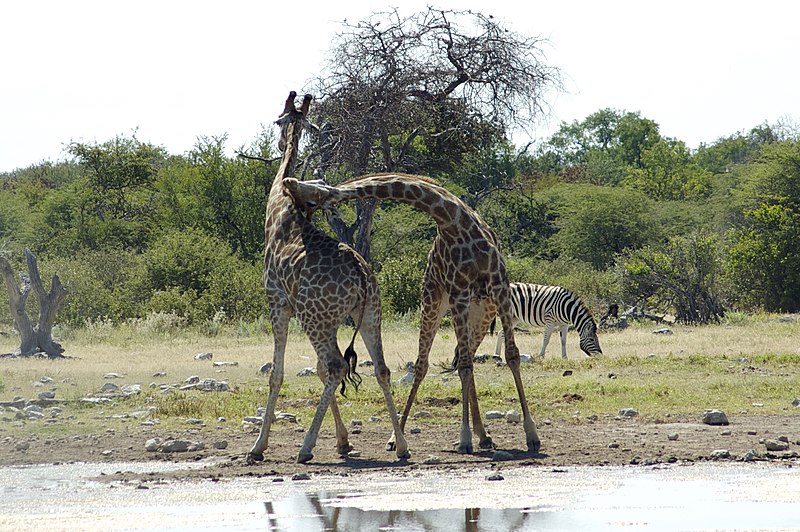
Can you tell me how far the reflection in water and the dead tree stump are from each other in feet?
45.4

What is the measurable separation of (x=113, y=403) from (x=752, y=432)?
720 centimetres

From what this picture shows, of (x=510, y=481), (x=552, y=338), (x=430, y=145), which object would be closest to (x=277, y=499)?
(x=510, y=481)

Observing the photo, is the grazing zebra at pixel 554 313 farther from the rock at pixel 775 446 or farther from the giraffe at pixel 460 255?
the rock at pixel 775 446

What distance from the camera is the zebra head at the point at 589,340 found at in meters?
18.9

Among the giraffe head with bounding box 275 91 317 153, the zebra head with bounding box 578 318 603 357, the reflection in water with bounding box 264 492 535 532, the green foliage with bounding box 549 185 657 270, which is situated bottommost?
the reflection in water with bounding box 264 492 535 532

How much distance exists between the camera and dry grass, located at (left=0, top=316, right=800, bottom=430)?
12.7m

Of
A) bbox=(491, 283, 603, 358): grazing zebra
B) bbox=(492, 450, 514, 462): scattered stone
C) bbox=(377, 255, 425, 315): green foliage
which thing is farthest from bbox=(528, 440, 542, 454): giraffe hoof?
bbox=(377, 255, 425, 315): green foliage

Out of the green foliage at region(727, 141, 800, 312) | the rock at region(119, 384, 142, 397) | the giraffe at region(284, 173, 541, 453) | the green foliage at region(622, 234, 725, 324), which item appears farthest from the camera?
the green foliage at region(727, 141, 800, 312)

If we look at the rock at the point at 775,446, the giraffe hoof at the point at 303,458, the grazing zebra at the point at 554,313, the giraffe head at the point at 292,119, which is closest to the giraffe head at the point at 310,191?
the giraffe head at the point at 292,119

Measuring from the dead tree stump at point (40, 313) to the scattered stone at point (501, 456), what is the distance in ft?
40.8

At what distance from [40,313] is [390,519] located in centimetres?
1504

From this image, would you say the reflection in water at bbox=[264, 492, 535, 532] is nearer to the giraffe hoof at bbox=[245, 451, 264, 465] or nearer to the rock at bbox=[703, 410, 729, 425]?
the giraffe hoof at bbox=[245, 451, 264, 465]

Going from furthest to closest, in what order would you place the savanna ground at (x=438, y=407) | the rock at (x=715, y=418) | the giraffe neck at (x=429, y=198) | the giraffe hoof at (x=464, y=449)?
the rock at (x=715, y=418)
the giraffe neck at (x=429, y=198)
the giraffe hoof at (x=464, y=449)
the savanna ground at (x=438, y=407)

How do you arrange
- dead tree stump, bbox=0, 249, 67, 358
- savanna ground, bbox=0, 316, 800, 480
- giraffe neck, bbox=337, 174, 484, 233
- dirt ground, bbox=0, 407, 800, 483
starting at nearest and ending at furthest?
dirt ground, bbox=0, 407, 800, 483
savanna ground, bbox=0, 316, 800, 480
giraffe neck, bbox=337, 174, 484, 233
dead tree stump, bbox=0, 249, 67, 358
